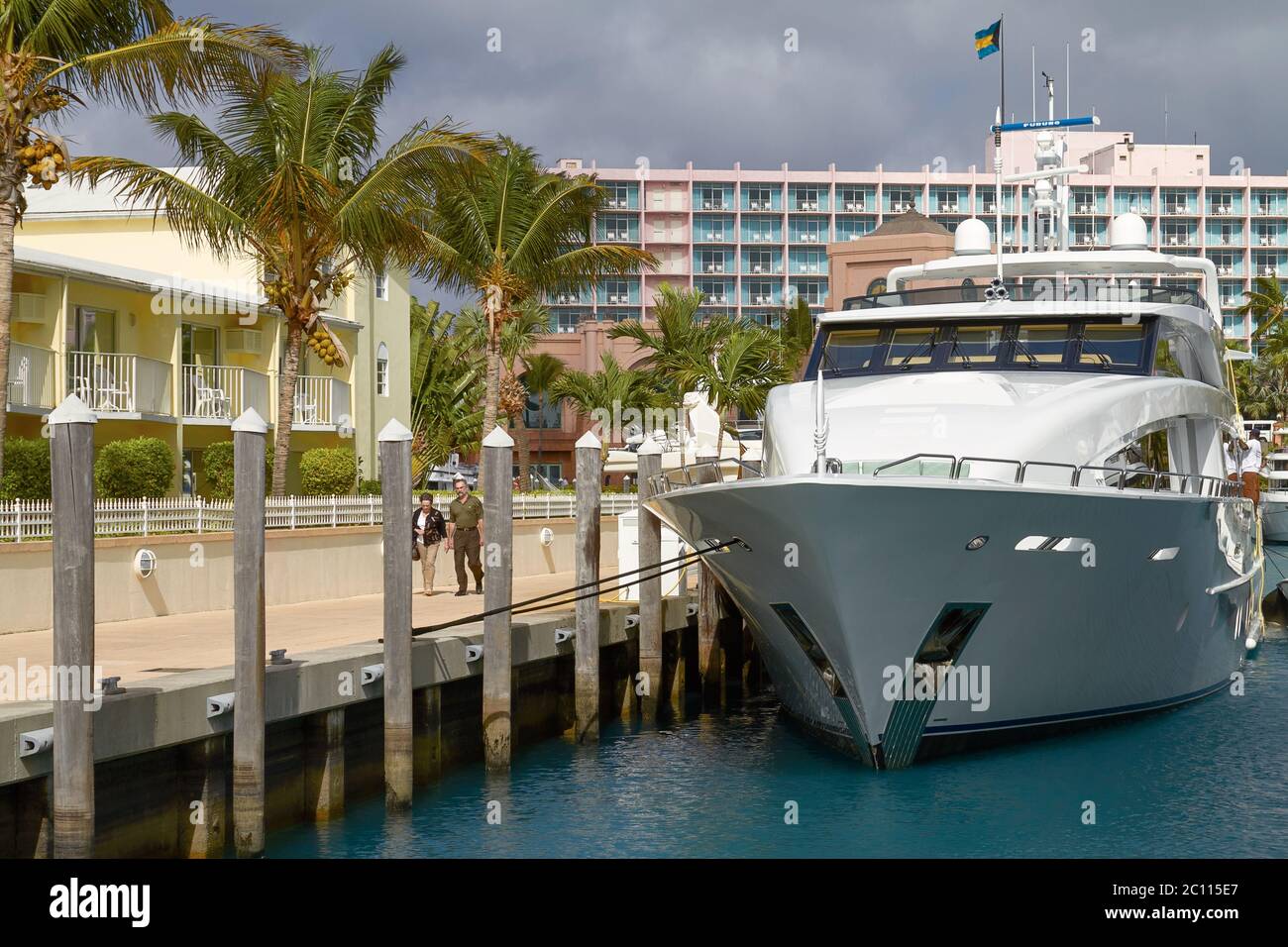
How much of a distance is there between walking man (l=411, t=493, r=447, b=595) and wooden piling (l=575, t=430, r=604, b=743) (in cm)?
453

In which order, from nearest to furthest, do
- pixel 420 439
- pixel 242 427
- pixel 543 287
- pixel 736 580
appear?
pixel 242 427, pixel 736 580, pixel 543 287, pixel 420 439

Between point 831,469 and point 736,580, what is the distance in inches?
95.2

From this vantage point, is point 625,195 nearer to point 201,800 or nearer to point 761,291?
point 761,291

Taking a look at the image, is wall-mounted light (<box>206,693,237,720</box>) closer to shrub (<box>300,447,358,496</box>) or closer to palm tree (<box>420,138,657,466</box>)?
shrub (<box>300,447,358,496</box>)

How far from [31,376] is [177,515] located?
6.72 metres

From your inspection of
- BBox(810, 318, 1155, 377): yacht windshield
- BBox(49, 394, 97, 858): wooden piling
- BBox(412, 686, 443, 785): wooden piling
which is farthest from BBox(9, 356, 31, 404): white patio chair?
BBox(49, 394, 97, 858): wooden piling

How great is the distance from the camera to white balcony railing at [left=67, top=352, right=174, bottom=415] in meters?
24.7

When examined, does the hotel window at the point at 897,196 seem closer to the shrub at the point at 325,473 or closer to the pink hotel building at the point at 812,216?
the pink hotel building at the point at 812,216

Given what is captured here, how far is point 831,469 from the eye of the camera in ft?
42.8

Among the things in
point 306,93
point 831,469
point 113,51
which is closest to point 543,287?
point 306,93

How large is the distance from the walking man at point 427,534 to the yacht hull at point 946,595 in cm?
527

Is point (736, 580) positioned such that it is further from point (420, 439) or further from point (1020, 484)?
point (420, 439)

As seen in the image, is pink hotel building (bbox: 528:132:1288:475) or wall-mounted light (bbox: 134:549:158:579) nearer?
wall-mounted light (bbox: 134:549:158:579)

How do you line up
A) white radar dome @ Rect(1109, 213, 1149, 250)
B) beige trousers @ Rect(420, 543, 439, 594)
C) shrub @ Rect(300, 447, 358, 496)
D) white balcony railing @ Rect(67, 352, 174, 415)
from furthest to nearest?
shrub @ Rect(300, 447, 358, 496) < white balcony railing @ Rect(67, 352, 174, 415) < white radar dome @ Rect(1109, 213, 1149, 250) < beige trousers @ Rect(420, 543, 439, 594)
